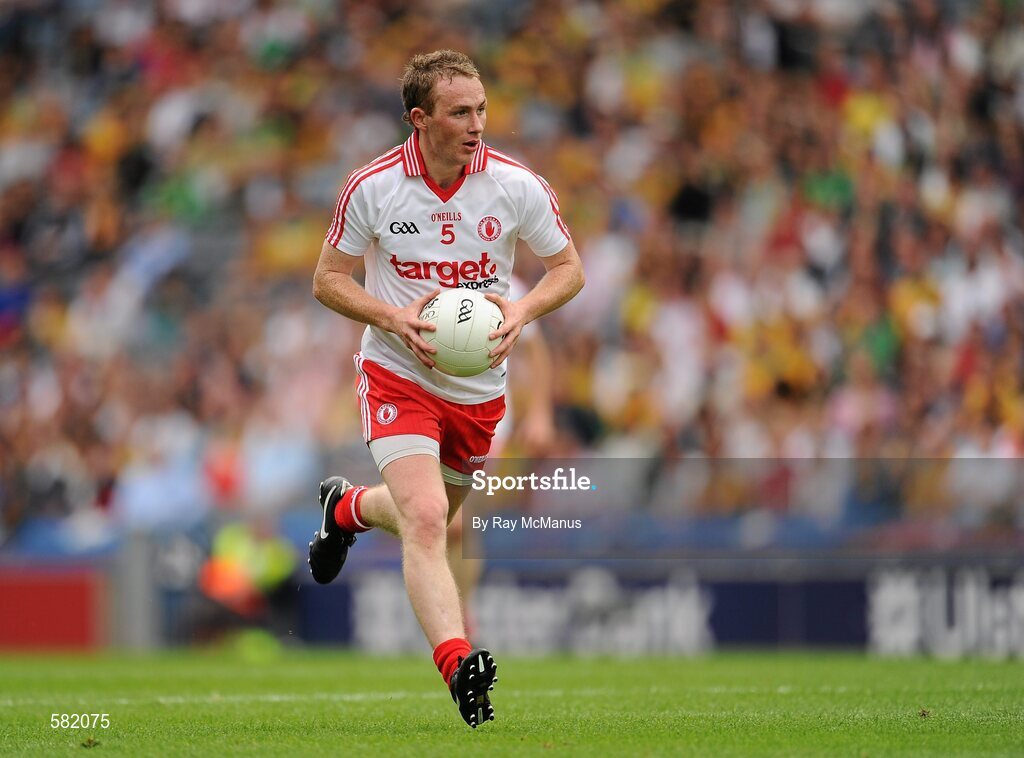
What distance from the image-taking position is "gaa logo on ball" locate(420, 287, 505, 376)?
6.23 m

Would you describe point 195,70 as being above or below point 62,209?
above

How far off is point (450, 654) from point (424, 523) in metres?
0.52

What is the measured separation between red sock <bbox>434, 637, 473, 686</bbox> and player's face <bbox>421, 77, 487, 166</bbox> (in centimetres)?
183

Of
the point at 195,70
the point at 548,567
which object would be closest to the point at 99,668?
the point at 548,567

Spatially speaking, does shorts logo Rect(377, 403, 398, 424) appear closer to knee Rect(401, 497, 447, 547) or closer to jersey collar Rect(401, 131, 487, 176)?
knee Rect(401, 497, 447, 547)

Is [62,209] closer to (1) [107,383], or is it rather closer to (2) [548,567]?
(1) [107,383]

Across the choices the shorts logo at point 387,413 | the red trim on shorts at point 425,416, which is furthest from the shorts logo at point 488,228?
the shorts logo at point 387,413

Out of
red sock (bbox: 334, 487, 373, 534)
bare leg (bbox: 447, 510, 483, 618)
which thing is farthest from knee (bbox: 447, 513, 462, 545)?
red sock (bbox: 334, 487, 373, 534)

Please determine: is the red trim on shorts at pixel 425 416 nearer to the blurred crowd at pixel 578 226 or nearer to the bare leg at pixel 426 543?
the bare leg at pixel 426 543

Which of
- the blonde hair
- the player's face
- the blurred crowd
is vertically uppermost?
the blurred crowd

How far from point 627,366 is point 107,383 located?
5.71 meters

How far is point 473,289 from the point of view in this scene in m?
6.49

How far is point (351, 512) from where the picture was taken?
7.41 metres

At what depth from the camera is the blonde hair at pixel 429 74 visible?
6.29 meters
